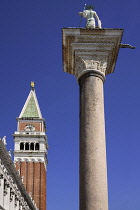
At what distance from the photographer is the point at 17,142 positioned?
77.0m

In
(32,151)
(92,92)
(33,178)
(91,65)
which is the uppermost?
(32,151)

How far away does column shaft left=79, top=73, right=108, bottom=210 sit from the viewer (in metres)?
11.3

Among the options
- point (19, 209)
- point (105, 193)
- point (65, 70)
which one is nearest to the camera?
point (105, 193)

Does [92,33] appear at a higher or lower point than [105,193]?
higher

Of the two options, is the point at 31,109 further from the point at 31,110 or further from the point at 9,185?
the point at 9,185

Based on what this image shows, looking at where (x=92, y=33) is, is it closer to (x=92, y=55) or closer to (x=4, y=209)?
(x=92, y=55)

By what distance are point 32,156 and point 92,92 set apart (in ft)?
215

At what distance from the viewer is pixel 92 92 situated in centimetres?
1256

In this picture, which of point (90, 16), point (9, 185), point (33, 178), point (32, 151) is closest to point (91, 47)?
point (90, 16)

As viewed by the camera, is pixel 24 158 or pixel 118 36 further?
pixel 24 158

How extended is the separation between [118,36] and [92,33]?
2.59ft

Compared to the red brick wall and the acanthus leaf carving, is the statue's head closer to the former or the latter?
the acanthus leaf carving

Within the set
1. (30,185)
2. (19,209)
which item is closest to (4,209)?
(19,209)

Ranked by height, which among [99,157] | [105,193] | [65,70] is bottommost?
[105,193]
